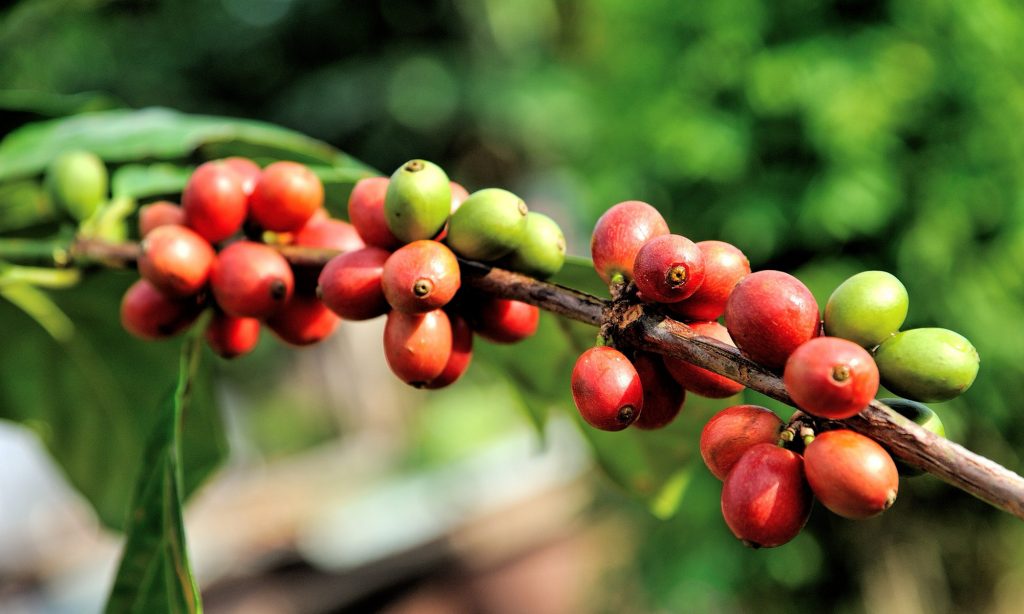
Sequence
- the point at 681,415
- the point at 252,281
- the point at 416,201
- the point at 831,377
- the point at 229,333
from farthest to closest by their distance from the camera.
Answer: the point at 681,415 → the point at 229,333 → the point at 252,281 → the point at 416,201 → the point at 831,377

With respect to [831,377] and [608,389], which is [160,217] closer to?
[608,389]

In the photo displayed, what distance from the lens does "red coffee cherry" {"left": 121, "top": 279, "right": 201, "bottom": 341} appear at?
3.48 ft

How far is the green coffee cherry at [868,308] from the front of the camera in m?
0.70

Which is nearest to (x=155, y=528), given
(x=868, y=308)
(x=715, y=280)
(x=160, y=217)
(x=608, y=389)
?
(x=160, y=217)

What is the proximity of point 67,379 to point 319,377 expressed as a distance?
9.87 metres

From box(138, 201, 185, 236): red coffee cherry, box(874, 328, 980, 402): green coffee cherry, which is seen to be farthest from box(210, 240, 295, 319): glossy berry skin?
box(874, 328, 980, 402): green coffee cherry

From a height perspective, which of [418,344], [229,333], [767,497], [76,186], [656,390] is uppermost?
[76,186]

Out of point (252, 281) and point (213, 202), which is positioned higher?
point (213, 202)

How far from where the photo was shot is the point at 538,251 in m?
0.90

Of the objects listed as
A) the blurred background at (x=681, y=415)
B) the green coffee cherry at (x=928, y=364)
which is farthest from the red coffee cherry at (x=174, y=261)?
the green coffee cherry at (x=928, y=364)

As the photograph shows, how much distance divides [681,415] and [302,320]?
0.55 metres

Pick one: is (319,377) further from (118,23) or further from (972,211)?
(972,211)

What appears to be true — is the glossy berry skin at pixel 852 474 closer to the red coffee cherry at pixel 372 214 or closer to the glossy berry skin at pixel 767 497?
the glossy berry skin at pixel 767 497

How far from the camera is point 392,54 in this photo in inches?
534
